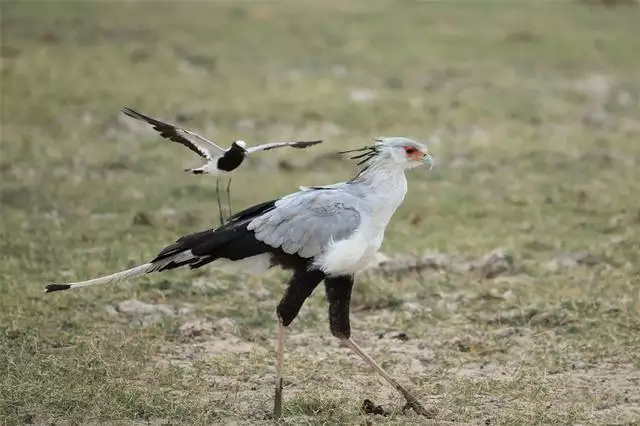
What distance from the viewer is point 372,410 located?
16.9 ft

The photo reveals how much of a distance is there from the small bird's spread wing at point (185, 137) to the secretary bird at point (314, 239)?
2.70 feet

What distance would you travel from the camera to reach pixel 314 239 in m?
5.08

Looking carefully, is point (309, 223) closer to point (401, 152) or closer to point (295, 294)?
point (295, 294)

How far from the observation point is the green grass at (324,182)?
18.1 ft

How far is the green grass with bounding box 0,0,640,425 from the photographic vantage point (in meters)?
5.52

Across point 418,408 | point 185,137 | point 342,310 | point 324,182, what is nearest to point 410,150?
point 342,310

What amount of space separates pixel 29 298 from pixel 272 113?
618cm

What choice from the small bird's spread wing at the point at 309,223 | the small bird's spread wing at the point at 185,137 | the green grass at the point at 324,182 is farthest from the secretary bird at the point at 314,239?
the small bird's spread wing at the point at 185,137

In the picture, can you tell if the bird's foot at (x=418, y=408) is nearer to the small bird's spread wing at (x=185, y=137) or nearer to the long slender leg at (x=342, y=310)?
the long slender leg at (x=342, y=310)

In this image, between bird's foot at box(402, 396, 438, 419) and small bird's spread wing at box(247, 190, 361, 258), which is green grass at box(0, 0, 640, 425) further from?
small bird's spread wing at box(247, 190, 361, 258)

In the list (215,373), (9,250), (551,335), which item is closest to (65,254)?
(9,250)

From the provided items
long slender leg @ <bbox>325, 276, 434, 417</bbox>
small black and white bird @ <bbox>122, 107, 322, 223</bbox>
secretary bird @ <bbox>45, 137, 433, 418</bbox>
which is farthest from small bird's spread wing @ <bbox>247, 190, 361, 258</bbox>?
small black and white bird @ <bbox>122, 107, 322, 223</bbox>

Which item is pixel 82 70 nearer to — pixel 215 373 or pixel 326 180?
pixel 326 180

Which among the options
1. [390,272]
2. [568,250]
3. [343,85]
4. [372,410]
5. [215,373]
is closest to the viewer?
[372,410]
